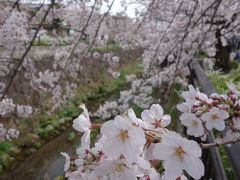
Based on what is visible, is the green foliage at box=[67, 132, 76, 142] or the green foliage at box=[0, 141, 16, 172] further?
the green foliage at box=[67, 132, 76, 142]

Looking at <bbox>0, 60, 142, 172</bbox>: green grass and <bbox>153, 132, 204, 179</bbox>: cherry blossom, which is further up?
<bbox>153, 132, 204, 179</bbox>: cherry blossom

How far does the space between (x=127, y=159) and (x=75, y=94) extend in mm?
10632

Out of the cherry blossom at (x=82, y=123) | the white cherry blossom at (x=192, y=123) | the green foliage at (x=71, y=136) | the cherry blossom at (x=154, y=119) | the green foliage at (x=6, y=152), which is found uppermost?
the cherry blossom at (x=154, y=119)

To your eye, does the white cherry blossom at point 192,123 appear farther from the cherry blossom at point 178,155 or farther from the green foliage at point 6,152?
the green foliage at point 6,152

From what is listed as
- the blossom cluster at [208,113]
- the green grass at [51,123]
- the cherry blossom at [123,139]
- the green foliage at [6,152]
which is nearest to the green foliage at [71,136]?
the green grass at [51,123]

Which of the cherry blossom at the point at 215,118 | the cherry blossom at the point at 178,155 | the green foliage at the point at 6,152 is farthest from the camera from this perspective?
the green foliage at the point at 6,152

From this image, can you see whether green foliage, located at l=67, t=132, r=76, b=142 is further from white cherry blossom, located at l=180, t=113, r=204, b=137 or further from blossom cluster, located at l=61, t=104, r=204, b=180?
blossom cluster, located at l=61, t=104, r=204, b=180

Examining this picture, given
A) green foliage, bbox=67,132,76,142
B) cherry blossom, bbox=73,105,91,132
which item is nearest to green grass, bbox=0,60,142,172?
green foliage, bbox=67,132,76,142

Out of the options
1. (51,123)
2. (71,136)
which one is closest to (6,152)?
(71,136)

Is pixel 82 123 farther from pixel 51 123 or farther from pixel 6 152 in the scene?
pixel 51 123

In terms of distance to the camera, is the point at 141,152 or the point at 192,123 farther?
the point at 192,123

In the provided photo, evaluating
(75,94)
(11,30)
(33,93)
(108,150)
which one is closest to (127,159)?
(108,150)

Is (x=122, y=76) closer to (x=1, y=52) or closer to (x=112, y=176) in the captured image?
(x=1, y=52)

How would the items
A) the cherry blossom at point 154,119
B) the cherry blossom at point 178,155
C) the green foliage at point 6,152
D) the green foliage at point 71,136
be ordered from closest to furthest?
1. the cherry blossom at point 178,155
2. the cherry blossom at point 154,119
3. the green foliage at point 6,152
4. the green foliage at point 71,136
